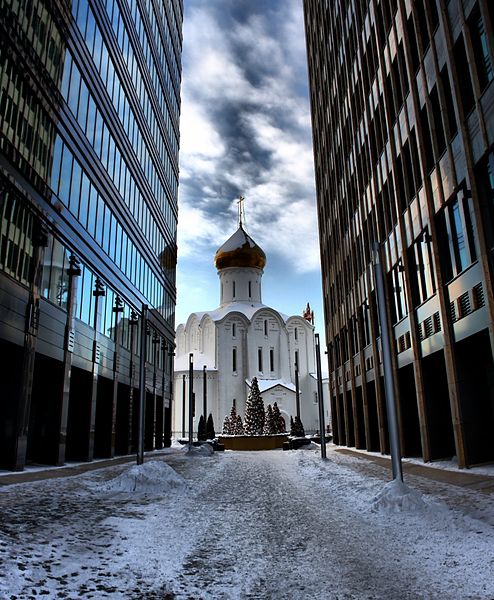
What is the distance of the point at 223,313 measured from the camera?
78562 millimetres

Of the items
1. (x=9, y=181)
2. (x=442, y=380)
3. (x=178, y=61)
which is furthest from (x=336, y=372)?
(x=178, y=61)

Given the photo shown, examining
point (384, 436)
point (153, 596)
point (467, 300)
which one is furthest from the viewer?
point (384, 436)

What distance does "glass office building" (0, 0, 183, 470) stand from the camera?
16922 millimetres

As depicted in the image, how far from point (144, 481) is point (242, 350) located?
2458 inches

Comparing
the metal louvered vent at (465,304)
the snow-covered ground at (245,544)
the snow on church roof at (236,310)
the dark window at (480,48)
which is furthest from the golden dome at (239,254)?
the snow-covered ground at (245,544)

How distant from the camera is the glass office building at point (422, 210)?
14.9 m

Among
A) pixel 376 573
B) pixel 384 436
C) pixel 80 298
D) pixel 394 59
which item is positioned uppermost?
pixel 394 59

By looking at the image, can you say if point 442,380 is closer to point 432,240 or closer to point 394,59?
point 432,240

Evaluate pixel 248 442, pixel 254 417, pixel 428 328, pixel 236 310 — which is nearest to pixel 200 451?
pixel 248 442

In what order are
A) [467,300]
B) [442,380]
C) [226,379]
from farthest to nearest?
[226,379] < [442,380] < [467,300]

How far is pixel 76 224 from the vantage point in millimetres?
22203

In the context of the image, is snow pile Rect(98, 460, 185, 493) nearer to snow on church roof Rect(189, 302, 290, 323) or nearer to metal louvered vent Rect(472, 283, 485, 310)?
metal louvered vent Rect(472, 283, 485, 310)

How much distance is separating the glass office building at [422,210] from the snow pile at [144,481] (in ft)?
27.8

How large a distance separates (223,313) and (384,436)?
175 feet
